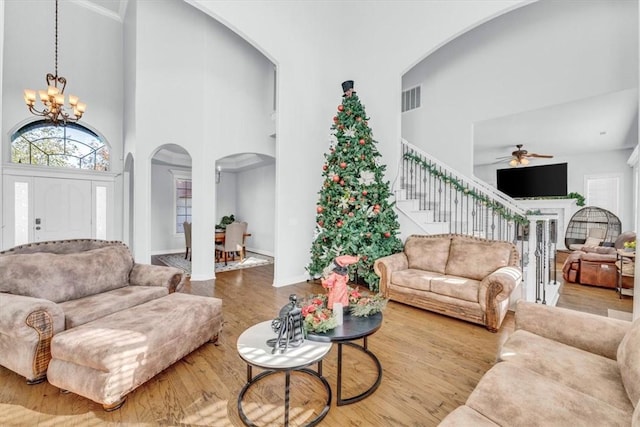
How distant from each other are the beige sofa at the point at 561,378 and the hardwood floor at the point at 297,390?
618mm

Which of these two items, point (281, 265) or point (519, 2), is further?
point (281, 265)

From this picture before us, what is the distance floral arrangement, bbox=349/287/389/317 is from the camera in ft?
7.38

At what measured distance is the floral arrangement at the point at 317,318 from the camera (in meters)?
1.95

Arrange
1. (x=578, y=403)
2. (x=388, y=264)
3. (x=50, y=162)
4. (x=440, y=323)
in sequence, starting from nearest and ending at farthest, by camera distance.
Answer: (x=578, y=403) → (x=440, y=323) → (x=388, y=264) → (x=50, y=162)

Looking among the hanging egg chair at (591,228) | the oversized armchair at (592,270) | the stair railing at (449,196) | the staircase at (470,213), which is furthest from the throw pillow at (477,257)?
the hanging egg chair at (591,228)

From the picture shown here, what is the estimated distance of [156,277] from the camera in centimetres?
314

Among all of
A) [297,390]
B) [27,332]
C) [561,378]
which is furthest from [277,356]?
[27,332]

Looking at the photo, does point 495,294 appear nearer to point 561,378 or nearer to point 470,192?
point 561,378

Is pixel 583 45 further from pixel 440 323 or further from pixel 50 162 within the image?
pixel 50 162

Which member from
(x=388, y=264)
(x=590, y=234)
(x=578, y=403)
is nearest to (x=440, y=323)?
(x=388, y=264)

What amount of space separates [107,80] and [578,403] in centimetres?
948

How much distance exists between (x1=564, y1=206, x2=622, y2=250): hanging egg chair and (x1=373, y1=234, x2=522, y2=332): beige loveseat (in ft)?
18.8

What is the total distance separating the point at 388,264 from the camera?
13.5ft

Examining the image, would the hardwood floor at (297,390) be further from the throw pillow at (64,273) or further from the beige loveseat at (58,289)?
the throw pillow at (64,273)
